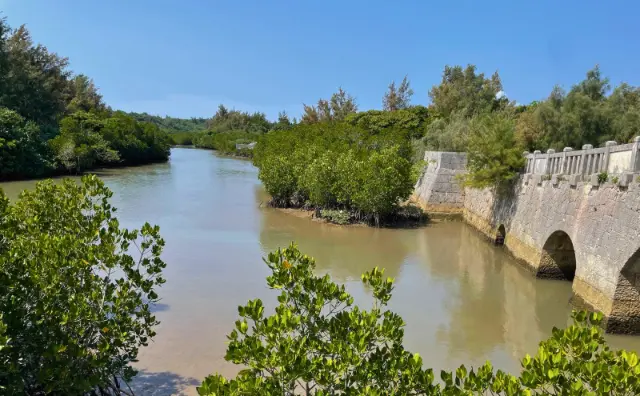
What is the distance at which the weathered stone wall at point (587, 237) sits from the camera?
7.62 meters

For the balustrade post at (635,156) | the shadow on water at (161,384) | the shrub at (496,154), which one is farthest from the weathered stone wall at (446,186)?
the shadow on water at (161,384)

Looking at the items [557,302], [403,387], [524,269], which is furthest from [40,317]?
[524,269]

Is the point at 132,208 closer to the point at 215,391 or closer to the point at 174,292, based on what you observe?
the point at 174,292

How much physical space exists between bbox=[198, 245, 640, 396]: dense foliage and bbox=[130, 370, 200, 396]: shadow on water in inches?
117

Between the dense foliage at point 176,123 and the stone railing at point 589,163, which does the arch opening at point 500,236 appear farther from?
the dense foliage at point 176,123

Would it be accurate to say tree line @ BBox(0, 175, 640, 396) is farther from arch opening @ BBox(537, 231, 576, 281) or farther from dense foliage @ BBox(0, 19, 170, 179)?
dense foliage @ BBox(0, 19, 170, 179)

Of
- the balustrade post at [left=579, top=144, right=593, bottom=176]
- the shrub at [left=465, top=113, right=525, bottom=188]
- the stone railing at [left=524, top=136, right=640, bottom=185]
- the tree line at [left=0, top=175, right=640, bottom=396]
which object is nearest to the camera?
the tree line at [left=0, top=175, right=640, bottom=396]

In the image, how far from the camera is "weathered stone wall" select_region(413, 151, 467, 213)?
19359 millimetres

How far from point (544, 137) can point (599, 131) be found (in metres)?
2.47

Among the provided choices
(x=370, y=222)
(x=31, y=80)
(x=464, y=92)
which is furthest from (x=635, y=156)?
(x=31, y=80)

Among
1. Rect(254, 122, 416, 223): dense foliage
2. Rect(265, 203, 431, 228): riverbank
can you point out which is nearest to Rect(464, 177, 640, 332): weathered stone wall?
Rect(254, 122, 416, 223): dense foliage

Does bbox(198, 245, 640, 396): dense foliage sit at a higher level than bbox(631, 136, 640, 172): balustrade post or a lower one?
lower

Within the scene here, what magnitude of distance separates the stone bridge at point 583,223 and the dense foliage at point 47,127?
21.7 meters

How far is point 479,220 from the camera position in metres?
16.7
